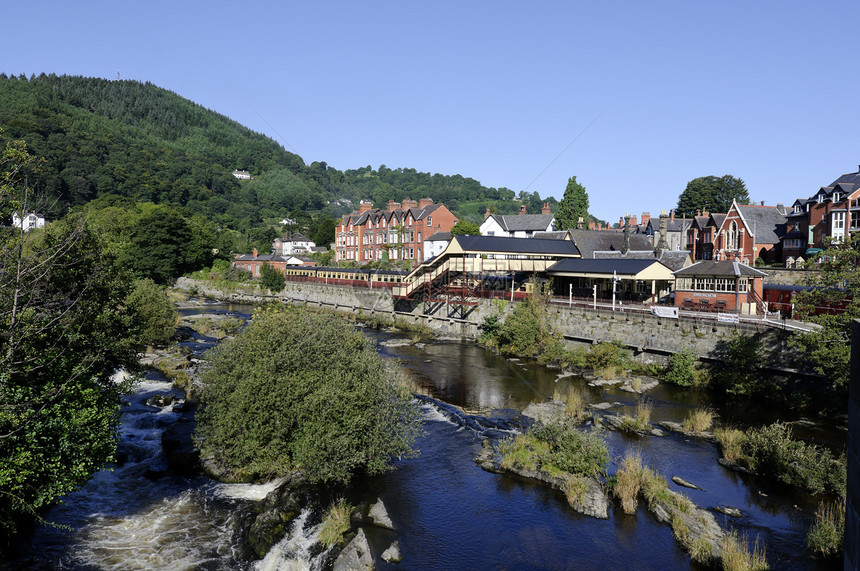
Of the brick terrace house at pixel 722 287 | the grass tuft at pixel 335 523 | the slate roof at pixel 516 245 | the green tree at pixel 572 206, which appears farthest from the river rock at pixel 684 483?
the green tree at pixel 572 206

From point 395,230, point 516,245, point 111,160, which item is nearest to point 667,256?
point 516,245

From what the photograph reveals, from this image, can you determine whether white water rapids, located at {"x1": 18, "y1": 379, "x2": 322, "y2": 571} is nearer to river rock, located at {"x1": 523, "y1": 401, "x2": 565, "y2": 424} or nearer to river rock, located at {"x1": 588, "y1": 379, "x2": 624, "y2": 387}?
river rock, located at {"x1": 523, "y1": 401, "x2": 565, "y2": 424}

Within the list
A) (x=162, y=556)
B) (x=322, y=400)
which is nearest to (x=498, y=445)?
(x=322, y=400)

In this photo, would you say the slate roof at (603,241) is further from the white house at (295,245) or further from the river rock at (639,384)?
the white house at (295,245)

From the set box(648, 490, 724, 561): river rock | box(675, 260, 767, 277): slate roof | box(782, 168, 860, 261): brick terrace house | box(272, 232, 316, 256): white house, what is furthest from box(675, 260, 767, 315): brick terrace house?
box(272, 232, 316, 256): white house

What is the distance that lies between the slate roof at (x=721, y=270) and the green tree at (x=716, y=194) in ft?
189

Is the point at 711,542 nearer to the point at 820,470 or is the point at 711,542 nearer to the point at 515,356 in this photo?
the point at 820,470

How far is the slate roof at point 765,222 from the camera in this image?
2308 inches

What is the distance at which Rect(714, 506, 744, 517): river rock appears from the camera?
626 inches

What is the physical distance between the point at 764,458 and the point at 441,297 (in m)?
33.0

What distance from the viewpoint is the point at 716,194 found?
90.2 metres

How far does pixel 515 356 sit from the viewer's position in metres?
38.3

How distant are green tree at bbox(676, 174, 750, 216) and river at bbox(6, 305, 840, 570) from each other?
3124 inches

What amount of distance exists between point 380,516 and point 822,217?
182 ft
